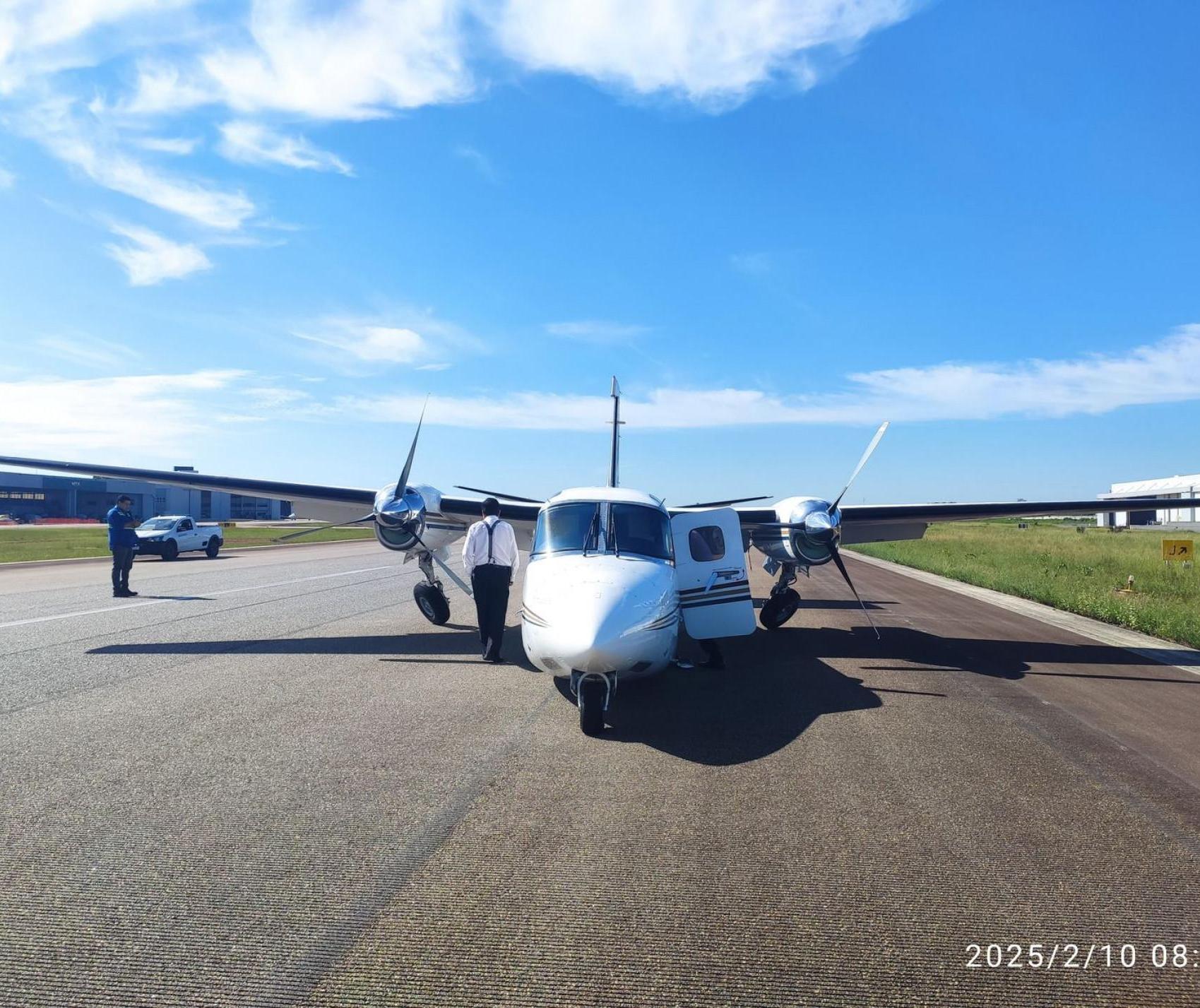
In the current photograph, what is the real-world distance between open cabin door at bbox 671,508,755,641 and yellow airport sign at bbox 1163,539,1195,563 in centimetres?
1421

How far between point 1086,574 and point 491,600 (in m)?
25.4

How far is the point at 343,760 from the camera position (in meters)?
6.24

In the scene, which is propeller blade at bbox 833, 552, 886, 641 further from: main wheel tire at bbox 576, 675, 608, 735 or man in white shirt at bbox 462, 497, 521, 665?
main wheel tire at bbox 576, 675, 608, 735

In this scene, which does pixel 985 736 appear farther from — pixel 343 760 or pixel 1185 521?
pixel 1185 521

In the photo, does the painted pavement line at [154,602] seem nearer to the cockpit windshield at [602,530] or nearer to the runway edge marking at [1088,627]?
the cockpit windshield at [602,530]

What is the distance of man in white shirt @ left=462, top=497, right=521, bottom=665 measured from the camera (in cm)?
1041

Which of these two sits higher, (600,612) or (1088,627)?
(600,612)

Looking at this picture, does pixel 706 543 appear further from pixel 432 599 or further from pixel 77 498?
pixel 77 498

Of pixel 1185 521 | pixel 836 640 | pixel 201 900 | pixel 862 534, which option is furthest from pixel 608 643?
pixel 1185 521

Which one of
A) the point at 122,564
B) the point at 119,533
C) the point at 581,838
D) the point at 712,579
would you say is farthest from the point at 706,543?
the point at 119,533

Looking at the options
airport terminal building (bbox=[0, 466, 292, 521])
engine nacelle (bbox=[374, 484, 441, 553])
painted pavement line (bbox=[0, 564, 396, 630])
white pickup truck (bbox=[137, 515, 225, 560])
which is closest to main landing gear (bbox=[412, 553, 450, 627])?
engine nacelle (bbox=[374, 484, 441, 553])

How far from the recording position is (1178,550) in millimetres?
19156

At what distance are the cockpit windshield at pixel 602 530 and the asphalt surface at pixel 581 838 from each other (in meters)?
1.63

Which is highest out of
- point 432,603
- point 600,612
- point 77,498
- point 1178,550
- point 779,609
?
point 77,498
